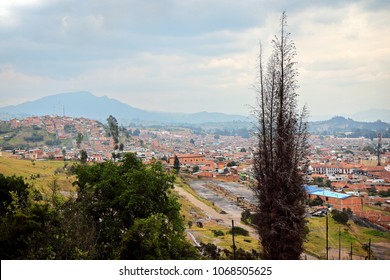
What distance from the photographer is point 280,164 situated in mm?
4316

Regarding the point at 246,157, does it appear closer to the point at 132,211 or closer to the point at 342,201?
the point at 342,201

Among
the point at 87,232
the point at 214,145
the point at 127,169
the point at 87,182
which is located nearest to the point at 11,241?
the point at 87,232

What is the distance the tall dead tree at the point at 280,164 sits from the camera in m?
4.30

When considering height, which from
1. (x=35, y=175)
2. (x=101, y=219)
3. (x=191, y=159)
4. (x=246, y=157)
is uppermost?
(x=101, y=219)

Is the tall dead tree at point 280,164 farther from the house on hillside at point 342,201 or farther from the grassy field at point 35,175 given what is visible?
the house on hillside at point 342,201

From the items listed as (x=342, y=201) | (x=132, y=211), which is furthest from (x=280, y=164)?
(x=342, y=201)

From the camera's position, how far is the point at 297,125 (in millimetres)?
4363

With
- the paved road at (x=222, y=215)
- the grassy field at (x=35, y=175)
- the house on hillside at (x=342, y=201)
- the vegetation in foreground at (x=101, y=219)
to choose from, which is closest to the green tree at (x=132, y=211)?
the vegetation in foreground at (x=101, y=219)

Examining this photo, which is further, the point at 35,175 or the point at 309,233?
the point at 35,175

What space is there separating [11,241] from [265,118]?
331 cm

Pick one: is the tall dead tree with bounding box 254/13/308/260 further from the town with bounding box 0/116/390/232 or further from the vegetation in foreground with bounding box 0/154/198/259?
the town with bounding box 0/116/390/232

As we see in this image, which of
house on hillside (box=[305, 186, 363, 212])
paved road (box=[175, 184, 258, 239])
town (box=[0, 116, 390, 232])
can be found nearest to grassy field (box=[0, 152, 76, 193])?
town (box=[0, 116, 390, 232])

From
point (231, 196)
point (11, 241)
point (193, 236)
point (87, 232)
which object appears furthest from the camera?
point (231, 196)
